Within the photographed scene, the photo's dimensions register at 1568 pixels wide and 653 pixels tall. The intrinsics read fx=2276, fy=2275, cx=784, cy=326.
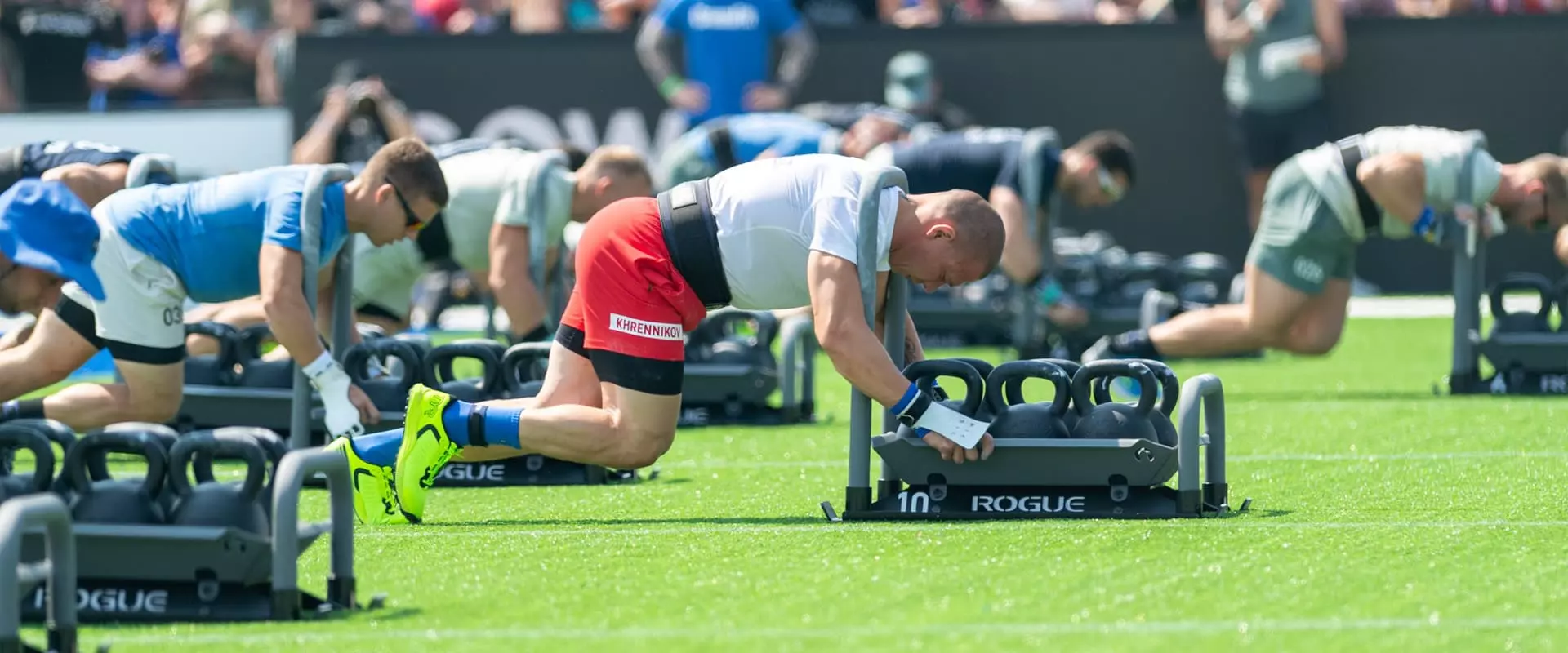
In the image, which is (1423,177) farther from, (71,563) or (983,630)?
(71,563)

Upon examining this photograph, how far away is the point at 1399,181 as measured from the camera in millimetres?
10781

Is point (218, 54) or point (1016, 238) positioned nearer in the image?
point (1016, 238)

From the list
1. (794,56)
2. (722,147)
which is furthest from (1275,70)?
(722,147)

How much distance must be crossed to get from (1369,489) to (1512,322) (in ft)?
12.4

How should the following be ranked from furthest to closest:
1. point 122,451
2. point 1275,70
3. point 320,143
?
point 1275,70 < point 320,143 < point 122,451

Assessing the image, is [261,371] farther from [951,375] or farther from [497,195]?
[951,375]

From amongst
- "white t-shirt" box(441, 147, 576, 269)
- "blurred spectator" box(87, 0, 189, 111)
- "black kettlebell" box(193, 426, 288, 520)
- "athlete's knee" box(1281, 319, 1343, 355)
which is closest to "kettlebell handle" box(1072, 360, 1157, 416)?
"black kettlebell" box(193, 426, 288, 520)

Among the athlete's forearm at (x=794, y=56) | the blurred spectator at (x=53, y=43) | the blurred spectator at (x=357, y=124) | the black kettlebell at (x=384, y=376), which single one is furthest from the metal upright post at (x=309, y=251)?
the blurred spectator at (x=53, y=43)

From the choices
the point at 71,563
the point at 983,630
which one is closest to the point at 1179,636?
the point at 983,630

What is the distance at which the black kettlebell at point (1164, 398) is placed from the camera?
6.98 meters

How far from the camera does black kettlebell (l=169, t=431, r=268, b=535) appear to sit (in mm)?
5500

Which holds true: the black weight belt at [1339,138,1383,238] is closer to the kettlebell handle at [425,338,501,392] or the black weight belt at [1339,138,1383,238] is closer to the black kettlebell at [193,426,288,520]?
the kettlebell handle at [425,338,501,392]

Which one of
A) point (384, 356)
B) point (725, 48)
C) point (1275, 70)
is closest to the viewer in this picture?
point (384, 356)

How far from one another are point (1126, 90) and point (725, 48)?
3.02 meters
